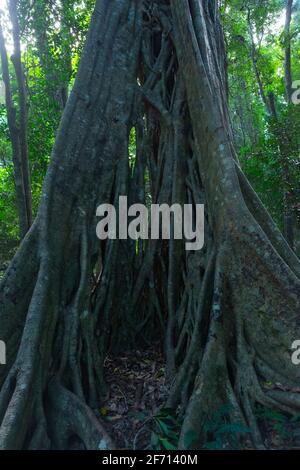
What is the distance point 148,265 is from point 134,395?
49.6 inches

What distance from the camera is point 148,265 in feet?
13.5

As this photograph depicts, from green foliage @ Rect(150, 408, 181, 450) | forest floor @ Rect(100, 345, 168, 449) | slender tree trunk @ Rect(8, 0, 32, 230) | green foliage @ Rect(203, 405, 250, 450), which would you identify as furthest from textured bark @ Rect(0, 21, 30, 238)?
green foliage @ Rect(203, 405, 250, 450)

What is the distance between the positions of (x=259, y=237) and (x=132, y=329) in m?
1.70

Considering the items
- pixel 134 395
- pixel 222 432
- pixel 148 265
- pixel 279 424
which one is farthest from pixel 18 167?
pixel 279 424

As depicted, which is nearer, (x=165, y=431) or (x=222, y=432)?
(x=222, y=432)

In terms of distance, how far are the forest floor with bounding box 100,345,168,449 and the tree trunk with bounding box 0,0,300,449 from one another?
6.8 inches

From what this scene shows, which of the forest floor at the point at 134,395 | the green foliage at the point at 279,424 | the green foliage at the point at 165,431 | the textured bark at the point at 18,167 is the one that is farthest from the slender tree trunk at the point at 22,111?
the green foliage at the point at 279,424

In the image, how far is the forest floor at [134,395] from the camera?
286 cm

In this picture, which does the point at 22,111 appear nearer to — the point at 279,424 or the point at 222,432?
the point at 222,432

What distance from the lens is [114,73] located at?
4.31 meters

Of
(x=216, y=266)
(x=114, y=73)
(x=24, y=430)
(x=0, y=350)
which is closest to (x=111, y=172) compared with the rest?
(x=114, y=73)

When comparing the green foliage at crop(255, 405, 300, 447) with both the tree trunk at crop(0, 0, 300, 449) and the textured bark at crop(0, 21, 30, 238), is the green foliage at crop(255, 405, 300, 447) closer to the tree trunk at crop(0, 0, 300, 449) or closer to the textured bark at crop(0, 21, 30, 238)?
the tree trunk at crop(0, 0, 300, 449)

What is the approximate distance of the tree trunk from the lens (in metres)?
2.81
